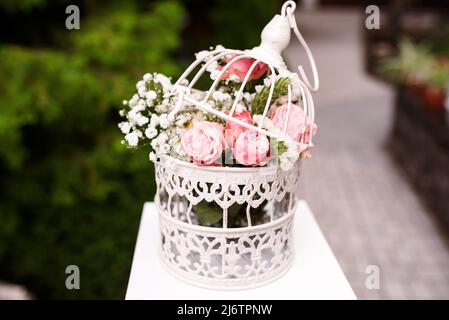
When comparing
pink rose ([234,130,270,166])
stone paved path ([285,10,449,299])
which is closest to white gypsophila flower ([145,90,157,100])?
pink rose ([234,130,270,166])

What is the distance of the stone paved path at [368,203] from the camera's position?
278 cm

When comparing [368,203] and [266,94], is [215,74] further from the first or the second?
[368,203]

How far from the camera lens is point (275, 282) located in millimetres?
1245

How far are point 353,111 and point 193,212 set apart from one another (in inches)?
192

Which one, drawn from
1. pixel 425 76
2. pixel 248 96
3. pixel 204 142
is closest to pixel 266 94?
pixel 248 96

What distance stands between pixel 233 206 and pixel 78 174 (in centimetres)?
146

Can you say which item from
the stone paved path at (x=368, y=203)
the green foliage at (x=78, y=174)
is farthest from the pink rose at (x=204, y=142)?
the stone paved path at (x=368, y=203)

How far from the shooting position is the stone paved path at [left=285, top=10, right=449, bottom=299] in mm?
2777

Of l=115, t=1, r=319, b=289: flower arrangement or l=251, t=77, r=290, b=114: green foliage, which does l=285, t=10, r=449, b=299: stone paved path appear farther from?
l=251, t=77, r=290, b=114: green foliage

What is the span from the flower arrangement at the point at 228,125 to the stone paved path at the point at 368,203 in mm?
1726

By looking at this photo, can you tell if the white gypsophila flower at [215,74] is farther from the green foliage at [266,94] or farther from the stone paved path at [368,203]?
the stone paved path at [368,203]

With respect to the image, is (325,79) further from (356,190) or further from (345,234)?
(345,234)

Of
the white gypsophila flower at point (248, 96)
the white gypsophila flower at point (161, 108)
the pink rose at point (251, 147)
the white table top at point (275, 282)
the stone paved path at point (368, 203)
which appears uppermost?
the white gypsophila flower at point (248, 96)

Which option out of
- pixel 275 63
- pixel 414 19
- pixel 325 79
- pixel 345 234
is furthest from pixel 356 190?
pixel 414 19
